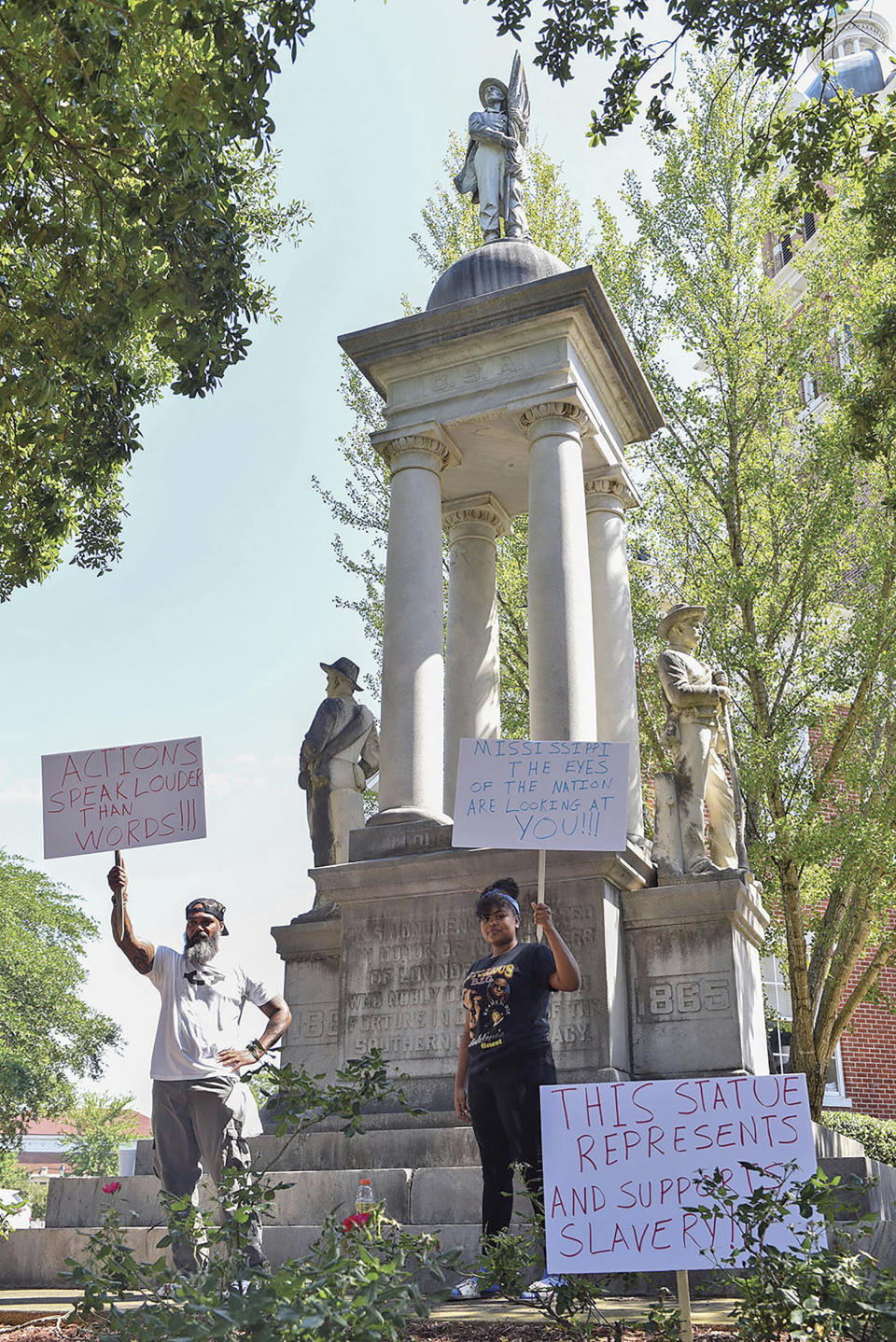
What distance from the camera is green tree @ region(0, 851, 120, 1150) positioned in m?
33.5

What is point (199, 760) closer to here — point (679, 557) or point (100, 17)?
point (100, 17)

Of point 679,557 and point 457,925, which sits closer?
point 457,925

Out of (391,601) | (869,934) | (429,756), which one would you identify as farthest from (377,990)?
(869,934)

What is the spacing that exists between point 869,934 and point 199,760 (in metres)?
10.9

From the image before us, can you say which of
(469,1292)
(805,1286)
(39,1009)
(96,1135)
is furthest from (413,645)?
(96,1135)

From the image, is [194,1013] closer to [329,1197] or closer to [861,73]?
[329,1197]

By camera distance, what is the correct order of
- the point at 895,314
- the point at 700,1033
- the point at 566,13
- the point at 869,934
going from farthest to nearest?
1. the point at 869,934
2. the point at 700,1033
3. the point at 895,314
4. the point at 566,13

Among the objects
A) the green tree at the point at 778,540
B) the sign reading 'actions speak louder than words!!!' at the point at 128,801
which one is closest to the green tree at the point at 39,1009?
the green tree at the point at 778,540

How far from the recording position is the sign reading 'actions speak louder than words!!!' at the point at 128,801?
624cm

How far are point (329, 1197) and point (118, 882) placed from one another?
2890mm

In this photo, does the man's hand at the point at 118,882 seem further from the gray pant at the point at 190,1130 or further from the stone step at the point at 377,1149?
the stone step at the point at 377,1149

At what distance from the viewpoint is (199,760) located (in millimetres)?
6301

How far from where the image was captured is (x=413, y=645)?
10500 mm

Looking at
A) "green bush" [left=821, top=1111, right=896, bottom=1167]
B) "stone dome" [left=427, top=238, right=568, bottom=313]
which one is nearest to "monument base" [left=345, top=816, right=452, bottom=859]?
"stone dome" [left=427, top=238, right=568, bottom=313]
